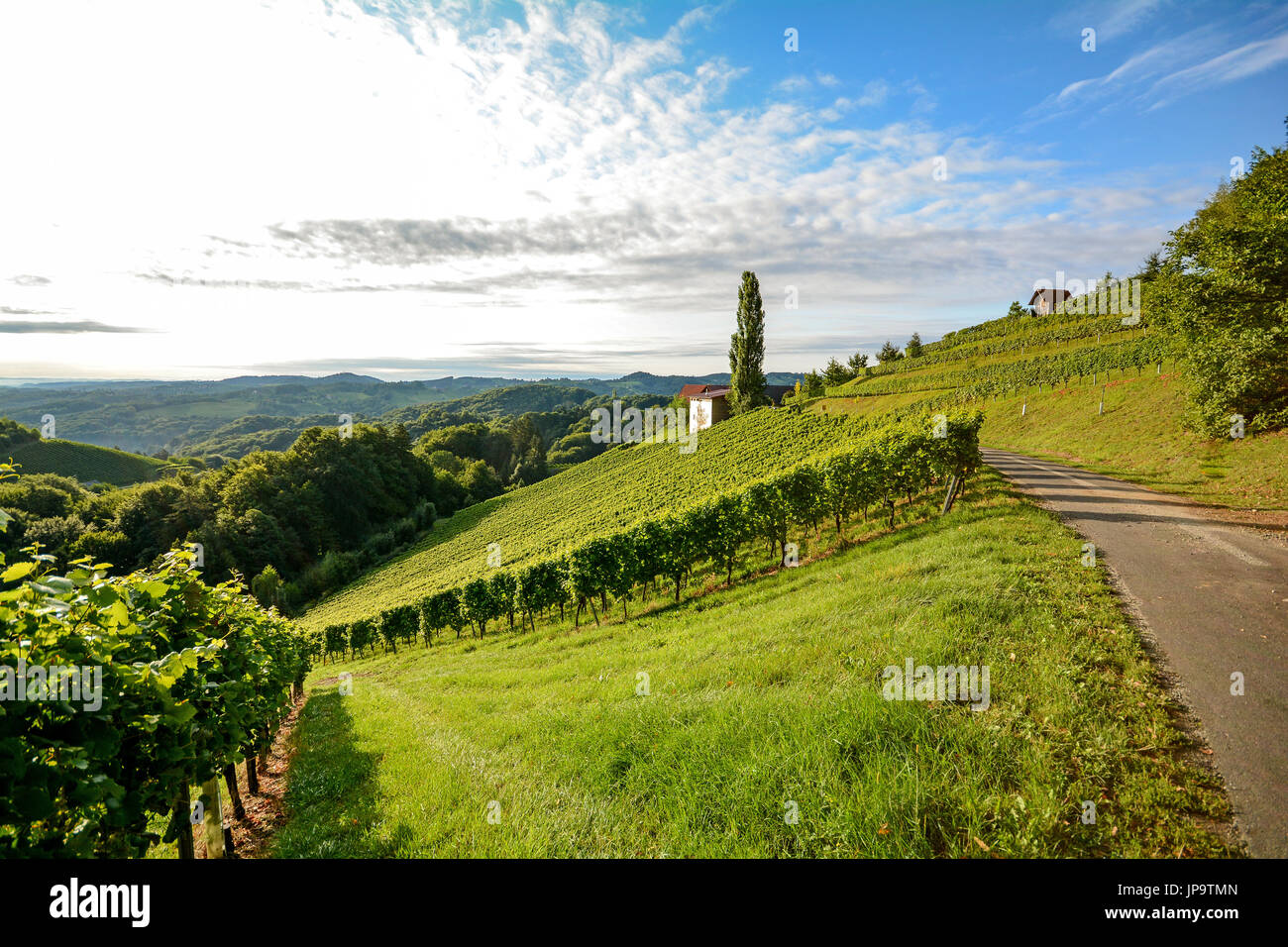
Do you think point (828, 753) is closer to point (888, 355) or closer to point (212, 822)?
point (212, 822)

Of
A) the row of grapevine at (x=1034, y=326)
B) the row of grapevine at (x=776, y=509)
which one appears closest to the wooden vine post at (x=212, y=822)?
the row of grapevine at (x=776, y=509)

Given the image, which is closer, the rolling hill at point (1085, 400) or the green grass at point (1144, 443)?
the green grass at point (1144, 443)

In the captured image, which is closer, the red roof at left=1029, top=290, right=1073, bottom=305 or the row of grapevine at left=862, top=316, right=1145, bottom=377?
the row of grapevine at left=862, top=316, right=1145, bottom=377

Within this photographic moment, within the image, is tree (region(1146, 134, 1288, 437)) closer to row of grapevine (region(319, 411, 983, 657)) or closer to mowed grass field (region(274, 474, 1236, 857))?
row of grapevine (region(319, 411, 983, 657))

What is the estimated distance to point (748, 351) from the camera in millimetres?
71750

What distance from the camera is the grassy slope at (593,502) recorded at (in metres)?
43.7

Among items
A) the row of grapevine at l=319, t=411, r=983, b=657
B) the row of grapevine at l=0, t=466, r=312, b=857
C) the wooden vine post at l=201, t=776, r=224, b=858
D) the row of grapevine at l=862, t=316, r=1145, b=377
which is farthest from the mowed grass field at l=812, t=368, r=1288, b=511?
the wooden vine post at l=201, t=776, r=224, b=858

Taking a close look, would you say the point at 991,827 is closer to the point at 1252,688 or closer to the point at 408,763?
the point at 1252,688

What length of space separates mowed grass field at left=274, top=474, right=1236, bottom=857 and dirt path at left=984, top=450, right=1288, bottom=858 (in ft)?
1.13

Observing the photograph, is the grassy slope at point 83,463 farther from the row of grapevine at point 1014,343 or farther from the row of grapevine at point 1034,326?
the row of grapevine at point 1034,326

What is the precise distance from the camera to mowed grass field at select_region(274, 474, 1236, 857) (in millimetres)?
4359

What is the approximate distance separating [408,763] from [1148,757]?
9713 millimetres

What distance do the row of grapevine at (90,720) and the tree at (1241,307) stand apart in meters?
29.4

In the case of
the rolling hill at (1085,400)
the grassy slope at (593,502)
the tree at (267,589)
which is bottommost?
the tree at (267,589)
